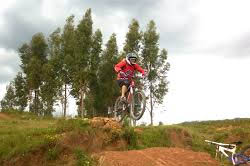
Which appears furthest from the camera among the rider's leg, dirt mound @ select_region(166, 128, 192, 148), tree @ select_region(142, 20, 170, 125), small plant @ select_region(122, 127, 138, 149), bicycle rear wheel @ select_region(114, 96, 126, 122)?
tree @ select_region(142, 20, 170, 125)

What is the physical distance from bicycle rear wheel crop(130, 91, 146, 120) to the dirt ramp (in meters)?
1.56

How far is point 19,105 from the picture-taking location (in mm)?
58000

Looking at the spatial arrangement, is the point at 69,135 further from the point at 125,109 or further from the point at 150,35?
the point at 150,35

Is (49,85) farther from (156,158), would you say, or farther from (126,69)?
(156,158)

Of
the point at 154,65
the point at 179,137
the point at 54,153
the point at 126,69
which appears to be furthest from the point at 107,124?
the point at 154,65

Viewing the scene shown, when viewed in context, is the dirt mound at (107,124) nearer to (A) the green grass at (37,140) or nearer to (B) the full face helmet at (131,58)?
(A) the green grass at (37,140)

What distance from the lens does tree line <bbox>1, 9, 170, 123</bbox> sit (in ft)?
138

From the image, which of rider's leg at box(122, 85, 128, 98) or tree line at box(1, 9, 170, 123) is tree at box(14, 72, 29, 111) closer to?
tree line at box(1, 9, 170, 123)

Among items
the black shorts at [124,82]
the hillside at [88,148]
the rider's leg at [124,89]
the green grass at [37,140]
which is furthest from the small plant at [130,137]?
the black shorts at [124,82]

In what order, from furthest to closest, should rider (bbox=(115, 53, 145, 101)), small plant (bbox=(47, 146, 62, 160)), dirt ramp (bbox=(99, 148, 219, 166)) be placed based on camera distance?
small plant (bbox=(47, 146, 62, 160)), rider (bbox=(115, 53, 145, 101)), dirt ramp (bbox=(99, 148, 219, 166))

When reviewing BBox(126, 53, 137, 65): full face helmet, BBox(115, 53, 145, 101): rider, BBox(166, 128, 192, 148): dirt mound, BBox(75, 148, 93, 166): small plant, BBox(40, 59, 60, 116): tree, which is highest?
BBox(40, 59, 60, 116): tree

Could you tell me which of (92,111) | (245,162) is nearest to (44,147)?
(245,162)

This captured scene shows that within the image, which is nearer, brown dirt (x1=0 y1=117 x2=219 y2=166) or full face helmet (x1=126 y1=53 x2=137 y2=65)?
brown dirt (x1=0 y1=117 x2=219 y2=166)

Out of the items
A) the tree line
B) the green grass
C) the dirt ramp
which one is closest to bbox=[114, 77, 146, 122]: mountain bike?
the dirt ramp
